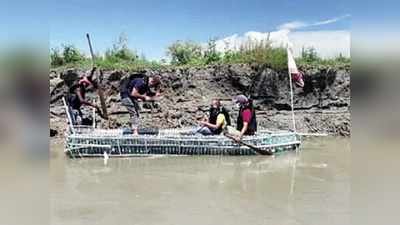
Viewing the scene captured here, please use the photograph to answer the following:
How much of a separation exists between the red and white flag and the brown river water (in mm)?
1232

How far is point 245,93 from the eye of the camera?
23.2 ft

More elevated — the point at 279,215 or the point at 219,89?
the point at 219,89

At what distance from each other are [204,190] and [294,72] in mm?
3420

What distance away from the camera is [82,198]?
128 inches

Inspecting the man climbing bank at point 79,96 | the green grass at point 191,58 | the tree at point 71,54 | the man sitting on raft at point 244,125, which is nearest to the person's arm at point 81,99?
the man climbing bank at point 79,96

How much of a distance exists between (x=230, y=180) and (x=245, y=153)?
1050 mm

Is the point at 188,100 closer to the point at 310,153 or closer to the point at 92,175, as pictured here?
the point at 310,153

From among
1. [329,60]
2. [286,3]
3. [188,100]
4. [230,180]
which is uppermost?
[286,3]

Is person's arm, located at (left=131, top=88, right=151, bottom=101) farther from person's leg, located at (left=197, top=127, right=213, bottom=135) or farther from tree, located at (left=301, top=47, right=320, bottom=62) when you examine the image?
tree, located at (left=301, top=47, right=320, bottom=62)

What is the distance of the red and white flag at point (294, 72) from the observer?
627 centimetres

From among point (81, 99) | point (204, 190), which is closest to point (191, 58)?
point (81, 99)

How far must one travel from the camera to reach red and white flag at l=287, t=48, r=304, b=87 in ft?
20.6

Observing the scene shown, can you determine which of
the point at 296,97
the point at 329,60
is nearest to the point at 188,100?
the point at 296,97
